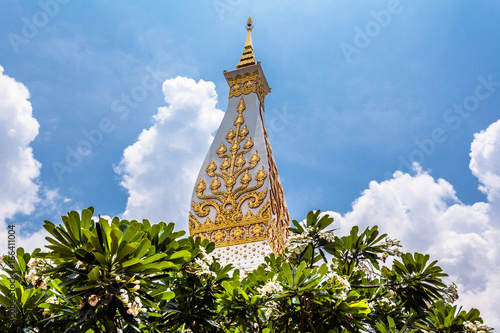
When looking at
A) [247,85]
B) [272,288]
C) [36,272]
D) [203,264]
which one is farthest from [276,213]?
[36,272]

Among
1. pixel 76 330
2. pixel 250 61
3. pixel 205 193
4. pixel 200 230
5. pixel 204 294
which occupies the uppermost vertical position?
pixel 250 61

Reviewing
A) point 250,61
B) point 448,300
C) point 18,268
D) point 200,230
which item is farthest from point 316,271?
point 250,61

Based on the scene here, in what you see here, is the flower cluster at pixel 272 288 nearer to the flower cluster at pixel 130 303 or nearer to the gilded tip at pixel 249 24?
the flower cluster at pixel 130 303

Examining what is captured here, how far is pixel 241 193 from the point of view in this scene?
7699mm

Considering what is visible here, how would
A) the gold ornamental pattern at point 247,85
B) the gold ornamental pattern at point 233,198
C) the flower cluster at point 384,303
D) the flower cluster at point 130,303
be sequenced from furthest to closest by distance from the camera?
the gold ornamental pattern at point 247,85
the gold ornamental pattern at point 233,198
the flower cluster at point 384,303
the flower cluster at point 130,303

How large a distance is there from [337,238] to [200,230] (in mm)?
3782

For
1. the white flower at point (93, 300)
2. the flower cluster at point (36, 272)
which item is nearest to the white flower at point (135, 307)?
the white flower at point (93, 300)

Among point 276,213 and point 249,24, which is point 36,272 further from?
point 249,24

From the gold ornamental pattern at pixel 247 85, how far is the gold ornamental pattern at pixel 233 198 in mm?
1123

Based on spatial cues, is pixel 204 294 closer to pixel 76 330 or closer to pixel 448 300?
pixel 76 330

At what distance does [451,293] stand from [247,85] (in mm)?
6261

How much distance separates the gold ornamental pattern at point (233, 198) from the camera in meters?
7.30

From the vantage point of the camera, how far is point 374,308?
392 centimetres

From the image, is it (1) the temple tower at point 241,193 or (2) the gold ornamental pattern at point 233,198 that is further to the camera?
(2) the gold ornamental pattern at point 233,198
